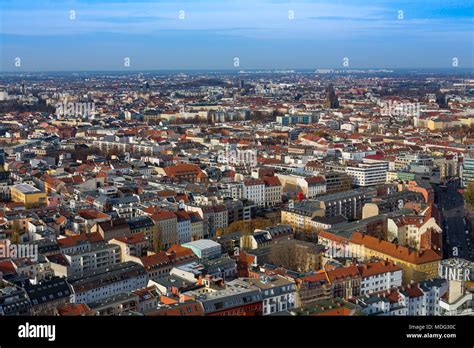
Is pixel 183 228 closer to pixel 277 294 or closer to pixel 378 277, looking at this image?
pixel 378 277

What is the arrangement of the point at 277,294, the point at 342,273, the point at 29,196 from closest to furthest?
the point at 277,294, the point at 342,273, the point at 29,196

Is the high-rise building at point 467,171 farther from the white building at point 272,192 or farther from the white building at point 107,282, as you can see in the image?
the white building at point 107,282

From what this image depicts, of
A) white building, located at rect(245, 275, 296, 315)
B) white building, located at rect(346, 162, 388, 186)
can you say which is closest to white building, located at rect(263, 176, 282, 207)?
white building, located at rect(346, 162, 388, 186)

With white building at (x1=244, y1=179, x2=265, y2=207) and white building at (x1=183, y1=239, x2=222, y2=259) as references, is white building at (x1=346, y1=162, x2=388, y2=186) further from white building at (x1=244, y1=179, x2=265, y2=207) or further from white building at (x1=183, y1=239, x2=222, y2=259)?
white building at (x1=183, y1=239, x2=222, y2=259)

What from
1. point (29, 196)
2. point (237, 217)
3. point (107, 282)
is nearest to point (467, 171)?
point (237, 217)

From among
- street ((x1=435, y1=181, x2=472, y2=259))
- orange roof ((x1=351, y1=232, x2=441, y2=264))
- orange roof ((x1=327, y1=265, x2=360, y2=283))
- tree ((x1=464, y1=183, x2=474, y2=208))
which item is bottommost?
street ((x1=435, y1=181, x2=472, y2=259))

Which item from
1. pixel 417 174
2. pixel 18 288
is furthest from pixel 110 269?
pixel 417 174

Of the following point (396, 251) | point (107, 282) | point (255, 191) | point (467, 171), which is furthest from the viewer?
point (467, 171)
